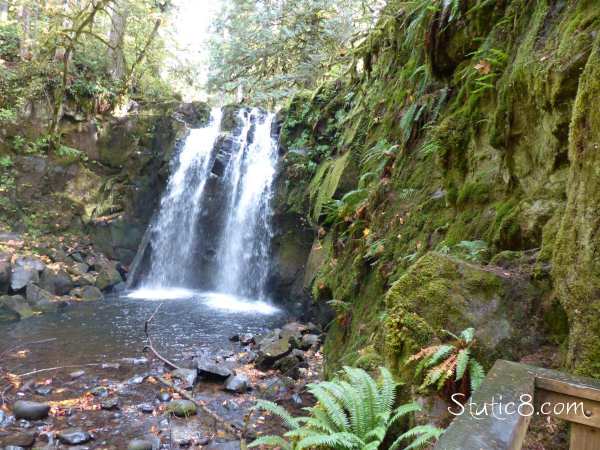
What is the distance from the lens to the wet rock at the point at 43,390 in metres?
5.40

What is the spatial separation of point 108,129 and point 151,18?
5.11 metres

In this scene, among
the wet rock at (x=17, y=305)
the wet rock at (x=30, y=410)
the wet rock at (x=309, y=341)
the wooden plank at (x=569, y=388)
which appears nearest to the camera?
the wooden plank at (x=569, y=388)

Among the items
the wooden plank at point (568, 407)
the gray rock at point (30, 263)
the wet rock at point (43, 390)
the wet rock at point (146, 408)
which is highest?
the wooden plank at point (568, 407)

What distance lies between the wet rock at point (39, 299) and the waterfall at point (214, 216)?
10.8ft

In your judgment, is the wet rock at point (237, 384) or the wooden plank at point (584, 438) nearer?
the wooden plank at point (584, 438)

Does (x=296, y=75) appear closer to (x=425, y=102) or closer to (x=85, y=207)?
(x=425, y=102)

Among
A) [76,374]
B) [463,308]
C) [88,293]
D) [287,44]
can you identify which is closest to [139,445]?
[76,374]

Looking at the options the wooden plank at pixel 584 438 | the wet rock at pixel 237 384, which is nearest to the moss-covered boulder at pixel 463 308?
the wooden plank at pixel 584 438

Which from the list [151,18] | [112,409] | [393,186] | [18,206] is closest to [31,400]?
[112,409]

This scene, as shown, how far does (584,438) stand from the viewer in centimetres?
130

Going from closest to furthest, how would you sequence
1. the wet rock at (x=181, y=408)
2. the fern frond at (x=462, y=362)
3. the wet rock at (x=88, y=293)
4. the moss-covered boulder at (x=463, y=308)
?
1. the fern frond at (x=462, y=362)
2. the moss-covered boulder at (x=463, y=308)
3. the wet rock at (x=181, y=408)
4. the wet rock at (x=88, y=293)

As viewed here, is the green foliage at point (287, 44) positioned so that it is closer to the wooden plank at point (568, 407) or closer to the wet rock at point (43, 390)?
the wet rock at point (43, 390)

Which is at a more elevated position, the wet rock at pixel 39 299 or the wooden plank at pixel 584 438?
the wooden plank at pixel 584 438

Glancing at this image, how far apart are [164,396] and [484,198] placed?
5.19m
